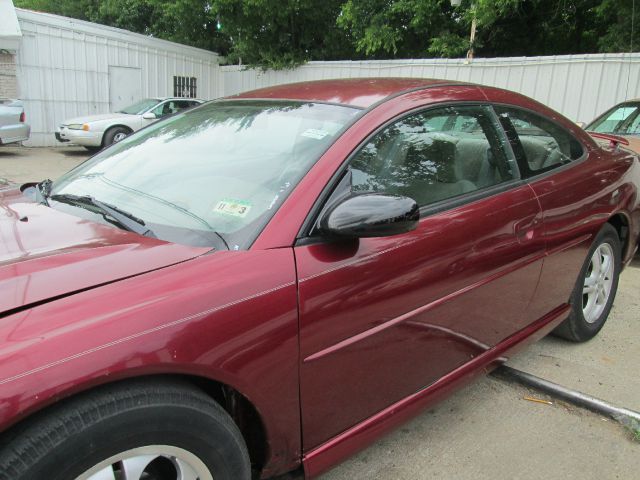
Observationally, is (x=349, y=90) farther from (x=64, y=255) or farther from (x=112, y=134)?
(x=112, y=134)

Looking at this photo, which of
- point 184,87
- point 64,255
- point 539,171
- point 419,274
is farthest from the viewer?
point 184,87

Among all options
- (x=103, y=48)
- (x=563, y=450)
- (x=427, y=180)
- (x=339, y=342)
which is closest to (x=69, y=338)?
(x=339, y=342)

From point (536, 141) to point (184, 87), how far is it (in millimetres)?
17501

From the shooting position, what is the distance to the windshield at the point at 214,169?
6.08 ft

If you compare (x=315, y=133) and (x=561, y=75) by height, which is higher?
(x=561, y=75)

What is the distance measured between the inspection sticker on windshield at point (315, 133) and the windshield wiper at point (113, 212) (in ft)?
2.34

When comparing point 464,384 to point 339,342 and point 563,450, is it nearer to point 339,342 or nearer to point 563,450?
point 563,450

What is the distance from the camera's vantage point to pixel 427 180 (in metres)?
2.30

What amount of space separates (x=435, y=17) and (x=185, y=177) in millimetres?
13501

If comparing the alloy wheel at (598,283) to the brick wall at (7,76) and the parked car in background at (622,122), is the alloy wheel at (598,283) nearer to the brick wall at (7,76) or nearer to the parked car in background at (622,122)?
the parked car in background at (622,122)

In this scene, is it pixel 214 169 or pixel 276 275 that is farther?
pixel 214 169

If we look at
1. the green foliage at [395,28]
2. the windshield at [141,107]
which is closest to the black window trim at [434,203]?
the green foliage at [395,28]

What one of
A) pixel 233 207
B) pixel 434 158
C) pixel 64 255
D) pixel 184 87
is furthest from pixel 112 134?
pixel 64 255

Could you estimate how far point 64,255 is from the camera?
1.60 meters
